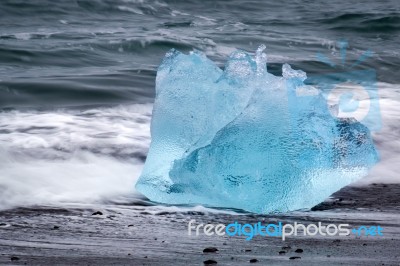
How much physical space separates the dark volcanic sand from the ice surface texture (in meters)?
0.12

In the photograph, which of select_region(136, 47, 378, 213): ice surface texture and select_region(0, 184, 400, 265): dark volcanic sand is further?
select_region(136, 47, 378, 213): ice surface texture

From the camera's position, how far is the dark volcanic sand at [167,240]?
2.68 m

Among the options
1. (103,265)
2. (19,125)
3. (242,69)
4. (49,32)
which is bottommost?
(103,265)

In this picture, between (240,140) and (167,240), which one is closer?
(167,240)

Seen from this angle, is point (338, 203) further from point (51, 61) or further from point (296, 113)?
point (51, 61)

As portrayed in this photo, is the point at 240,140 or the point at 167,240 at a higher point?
the point at 240,140

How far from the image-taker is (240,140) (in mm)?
3430

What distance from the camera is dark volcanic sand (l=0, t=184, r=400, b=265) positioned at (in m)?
→ 2.68

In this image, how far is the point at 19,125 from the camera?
555 centimetres

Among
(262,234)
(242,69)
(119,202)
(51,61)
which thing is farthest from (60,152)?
(51,61)

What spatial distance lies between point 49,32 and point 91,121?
6039 mm

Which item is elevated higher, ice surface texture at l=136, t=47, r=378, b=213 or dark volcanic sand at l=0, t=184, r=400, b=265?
ice surface texture at l=136, t=47, r=378, b=213

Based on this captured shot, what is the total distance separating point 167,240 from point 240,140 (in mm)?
695

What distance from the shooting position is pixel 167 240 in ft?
9.73
